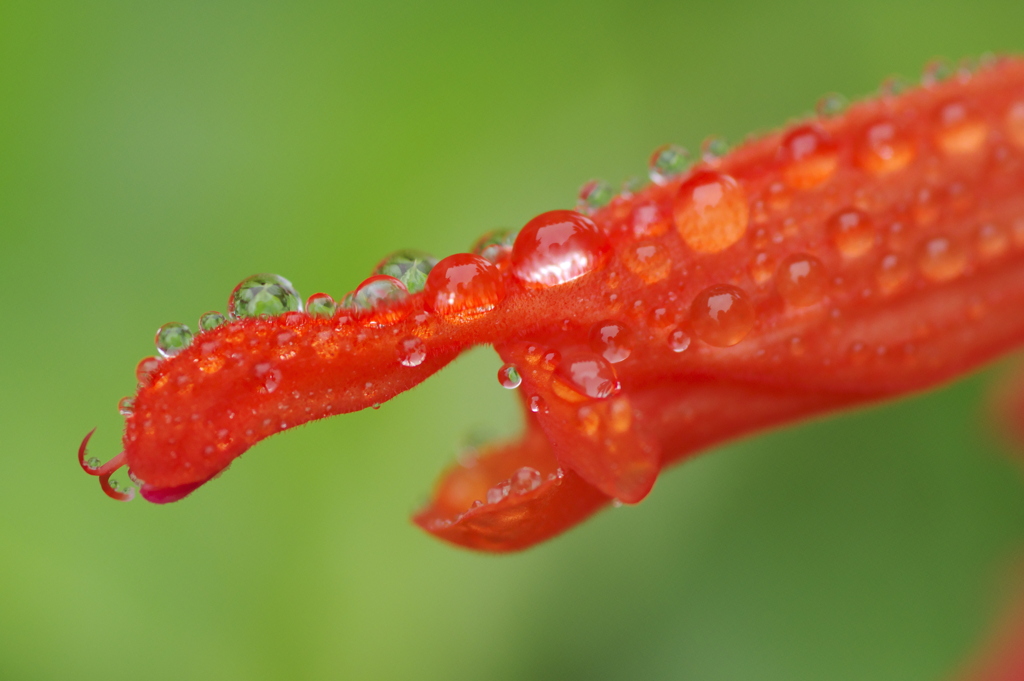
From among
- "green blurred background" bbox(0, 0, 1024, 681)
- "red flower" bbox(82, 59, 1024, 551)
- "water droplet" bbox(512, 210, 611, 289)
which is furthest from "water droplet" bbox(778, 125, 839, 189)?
"green blurred background" bbox(0, 0, 1024, 681)

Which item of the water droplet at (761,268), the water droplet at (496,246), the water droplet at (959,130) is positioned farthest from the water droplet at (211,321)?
the water droplet at (959,130)

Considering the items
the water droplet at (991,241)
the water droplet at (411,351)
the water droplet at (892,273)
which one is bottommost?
the water droplet at (411,351)

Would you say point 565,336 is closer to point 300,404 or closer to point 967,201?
point 300,404

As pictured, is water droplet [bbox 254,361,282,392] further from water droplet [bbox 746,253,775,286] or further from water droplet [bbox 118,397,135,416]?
water droplet [bbox 746,253,775,286]

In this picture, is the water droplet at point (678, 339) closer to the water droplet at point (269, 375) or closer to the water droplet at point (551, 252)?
the water droplet at point (551, 252)

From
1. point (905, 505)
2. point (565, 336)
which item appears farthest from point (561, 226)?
point (905, 505)

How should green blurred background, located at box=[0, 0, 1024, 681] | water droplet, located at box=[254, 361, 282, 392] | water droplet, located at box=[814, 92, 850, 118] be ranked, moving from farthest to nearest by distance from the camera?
green blurred background, located at box=[0, 0, 1024, 681]
water droplet, located at box=[814, 92, 850, 118]
water droplet, located at box=[254, 361, 282, 392]
